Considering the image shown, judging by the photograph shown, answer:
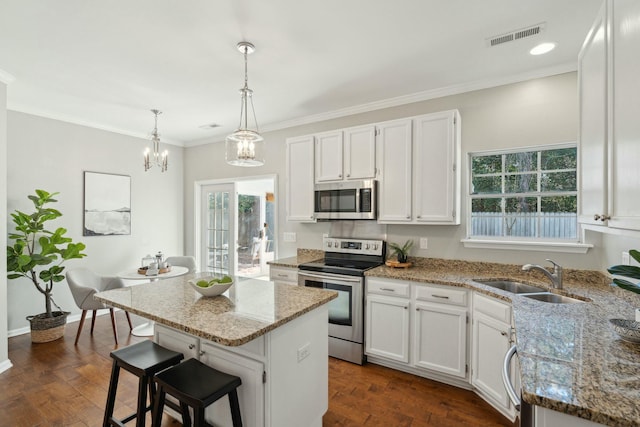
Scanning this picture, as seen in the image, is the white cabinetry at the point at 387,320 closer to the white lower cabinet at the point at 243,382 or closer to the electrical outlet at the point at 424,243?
the electrical outlet at the point at 424,243

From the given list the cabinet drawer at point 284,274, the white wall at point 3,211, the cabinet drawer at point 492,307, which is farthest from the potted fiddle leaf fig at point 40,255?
the cabinet drawer at point 492,307

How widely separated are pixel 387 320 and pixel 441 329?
0.47 metres

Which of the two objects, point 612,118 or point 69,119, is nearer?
point 612,118

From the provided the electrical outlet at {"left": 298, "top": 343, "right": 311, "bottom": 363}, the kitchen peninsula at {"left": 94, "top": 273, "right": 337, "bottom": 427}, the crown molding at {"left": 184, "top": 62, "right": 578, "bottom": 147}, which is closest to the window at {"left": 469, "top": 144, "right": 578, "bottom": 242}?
the crown molding at {"left": 184, "top": 62, "right": 578, "bottom": 147}

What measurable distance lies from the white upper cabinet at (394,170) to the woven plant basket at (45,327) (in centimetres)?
381

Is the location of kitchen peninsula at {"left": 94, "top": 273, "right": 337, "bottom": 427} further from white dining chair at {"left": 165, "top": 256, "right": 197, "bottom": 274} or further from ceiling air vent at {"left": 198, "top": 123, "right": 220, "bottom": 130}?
ceiling air vent at {"left": 198, "top": 123, "right": 220, "bottom": 130}

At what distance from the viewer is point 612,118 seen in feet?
4.51

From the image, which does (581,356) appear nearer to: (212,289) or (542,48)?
(212,289)

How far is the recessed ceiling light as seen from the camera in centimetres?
237

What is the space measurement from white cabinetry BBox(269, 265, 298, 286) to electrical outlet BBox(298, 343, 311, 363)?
1485 mm

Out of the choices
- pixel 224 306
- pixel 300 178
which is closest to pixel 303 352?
pixel 224 306

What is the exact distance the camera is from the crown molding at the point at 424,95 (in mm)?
2730

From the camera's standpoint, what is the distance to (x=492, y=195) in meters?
3.05

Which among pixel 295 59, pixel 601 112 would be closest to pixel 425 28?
pixel 295 59
